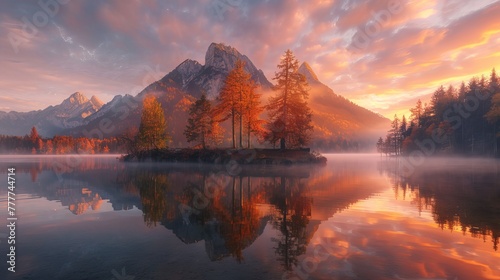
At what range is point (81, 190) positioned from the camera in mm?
19484

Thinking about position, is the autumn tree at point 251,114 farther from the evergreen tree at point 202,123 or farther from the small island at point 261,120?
the evergreen tree at point 202,123

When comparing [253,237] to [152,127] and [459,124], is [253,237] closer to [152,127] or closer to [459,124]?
[152,127]

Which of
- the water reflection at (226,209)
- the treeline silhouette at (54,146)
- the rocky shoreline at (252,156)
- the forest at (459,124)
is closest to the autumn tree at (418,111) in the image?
the forest at (459,124)

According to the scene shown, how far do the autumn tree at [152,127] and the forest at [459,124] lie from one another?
80.6 metres

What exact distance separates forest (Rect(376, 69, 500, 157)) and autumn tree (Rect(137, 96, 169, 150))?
264ft

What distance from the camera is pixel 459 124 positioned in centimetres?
8831

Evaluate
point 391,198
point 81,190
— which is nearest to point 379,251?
point 391,198

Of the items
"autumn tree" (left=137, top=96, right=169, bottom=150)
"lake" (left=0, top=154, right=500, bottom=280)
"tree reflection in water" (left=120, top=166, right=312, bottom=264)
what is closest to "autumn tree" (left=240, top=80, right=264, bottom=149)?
"autumn tree" (left=137, top=96, right=169, bottom=150)

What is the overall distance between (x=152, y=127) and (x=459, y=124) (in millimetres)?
92097

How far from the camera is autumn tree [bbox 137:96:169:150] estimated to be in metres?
63.3

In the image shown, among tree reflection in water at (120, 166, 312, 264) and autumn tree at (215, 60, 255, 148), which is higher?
autumn tree at (215, 60, 255, 148)

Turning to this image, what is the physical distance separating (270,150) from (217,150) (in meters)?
10.0

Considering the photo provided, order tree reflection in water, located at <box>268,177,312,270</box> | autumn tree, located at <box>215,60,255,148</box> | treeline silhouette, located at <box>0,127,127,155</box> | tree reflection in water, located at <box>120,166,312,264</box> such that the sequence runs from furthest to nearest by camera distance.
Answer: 1. treeline silhouette, located at <box>0,127,127,155</box>
2. autumn tree, located at <box>215,60,255,148</box>
3. tree reflection in water, located at <box>120,166,312,264</box>
4. tree reflection in water, located at <box>268,177,312,270</box>

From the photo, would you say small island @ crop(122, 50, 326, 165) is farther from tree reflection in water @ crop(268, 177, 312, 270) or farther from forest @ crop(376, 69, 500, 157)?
forest @ crop(376, 69, 500, 157)
